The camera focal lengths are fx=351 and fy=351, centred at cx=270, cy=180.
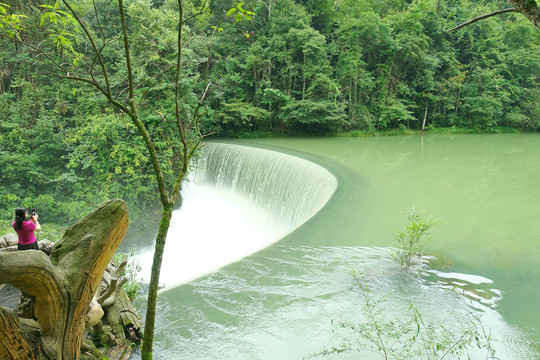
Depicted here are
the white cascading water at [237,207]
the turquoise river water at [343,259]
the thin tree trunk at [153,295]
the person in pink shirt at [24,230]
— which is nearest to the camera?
the thin tree trunk at [153,295]

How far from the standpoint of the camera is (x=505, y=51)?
1764 centimetres

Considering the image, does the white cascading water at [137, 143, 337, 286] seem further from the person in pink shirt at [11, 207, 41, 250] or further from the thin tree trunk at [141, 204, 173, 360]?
the thin tree trunk at [141, 204, 173, 360]

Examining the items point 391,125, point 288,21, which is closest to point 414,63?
point 391,125

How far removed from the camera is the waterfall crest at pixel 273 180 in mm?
7215

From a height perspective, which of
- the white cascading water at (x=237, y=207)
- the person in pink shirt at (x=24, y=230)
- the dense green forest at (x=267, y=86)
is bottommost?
the white cascading water at (x=237, y=207)

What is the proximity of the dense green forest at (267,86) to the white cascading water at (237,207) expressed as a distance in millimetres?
1477

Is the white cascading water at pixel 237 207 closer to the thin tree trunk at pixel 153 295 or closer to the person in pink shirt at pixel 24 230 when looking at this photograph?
the person in pink shirt at pixel 24 230

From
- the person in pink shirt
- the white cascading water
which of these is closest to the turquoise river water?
the white cascading water

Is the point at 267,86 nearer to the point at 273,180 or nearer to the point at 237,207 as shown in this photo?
the point at 237,207

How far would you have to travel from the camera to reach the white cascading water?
23.6 ft

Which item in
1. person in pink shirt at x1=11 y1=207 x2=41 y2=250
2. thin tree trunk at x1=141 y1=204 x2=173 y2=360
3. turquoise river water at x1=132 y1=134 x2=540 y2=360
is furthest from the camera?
turquoise river water at x1=132 y1=134 x2=540 y2=360

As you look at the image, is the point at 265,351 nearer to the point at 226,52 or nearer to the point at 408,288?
the point at 408,288

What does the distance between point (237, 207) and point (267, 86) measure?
666 cm

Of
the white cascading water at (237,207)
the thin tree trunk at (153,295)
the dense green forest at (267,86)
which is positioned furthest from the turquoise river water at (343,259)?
the dense green forest at (267,86)
